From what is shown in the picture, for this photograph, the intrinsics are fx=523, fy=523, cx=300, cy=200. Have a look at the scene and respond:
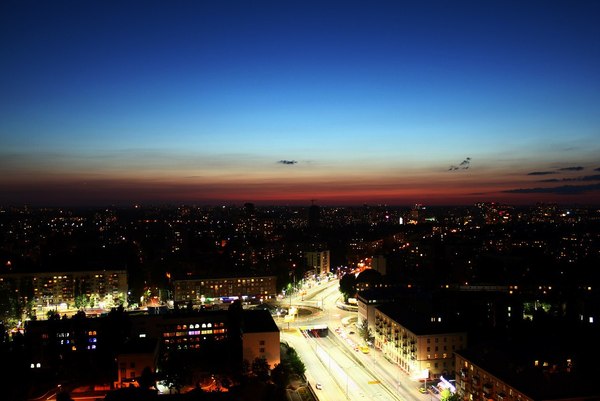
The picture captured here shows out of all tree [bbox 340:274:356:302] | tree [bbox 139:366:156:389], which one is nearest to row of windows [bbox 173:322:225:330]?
tree [bbox 139:366:156:389]

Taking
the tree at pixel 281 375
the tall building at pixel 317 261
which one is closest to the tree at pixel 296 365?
the tree at pixel 281 375

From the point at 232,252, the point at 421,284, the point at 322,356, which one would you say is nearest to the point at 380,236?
the point at 232,252

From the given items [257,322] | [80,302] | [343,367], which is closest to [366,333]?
[343,367]

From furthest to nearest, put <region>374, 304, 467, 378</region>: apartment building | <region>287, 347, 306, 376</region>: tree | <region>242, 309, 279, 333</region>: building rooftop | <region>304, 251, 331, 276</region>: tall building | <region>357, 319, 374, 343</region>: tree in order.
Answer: <region>304, 251, 331, 276</region>: tall building, <region>357, 319, 374, 343</region>: tree, <region>242, 309, 279, 333</region>: building rooftop, <region>374, 304, 467, 378</region>: apartment building, <region>287, 347, 306, 376</region>: tree

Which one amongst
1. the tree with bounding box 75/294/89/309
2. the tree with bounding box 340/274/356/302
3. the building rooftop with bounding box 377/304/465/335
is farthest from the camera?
the tree with bounding box 340/274/356/302

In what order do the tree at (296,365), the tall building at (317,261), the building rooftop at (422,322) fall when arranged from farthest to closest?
1. the tall building at (317,261)
2. the building rooftop at (422,322)
3. the tree at (296,365)

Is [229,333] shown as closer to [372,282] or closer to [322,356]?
[322,356]

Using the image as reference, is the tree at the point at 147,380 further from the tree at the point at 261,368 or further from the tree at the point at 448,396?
the tree at the point at 448,396

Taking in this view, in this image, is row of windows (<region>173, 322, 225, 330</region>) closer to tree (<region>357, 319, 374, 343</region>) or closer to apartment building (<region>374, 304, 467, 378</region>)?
tree (<region>357, 319, 374, 343</region>)
